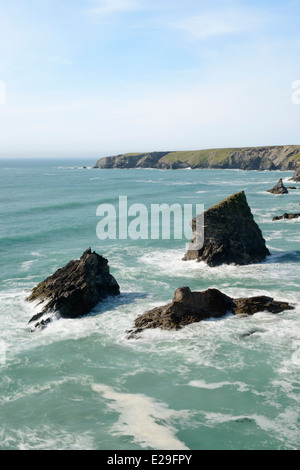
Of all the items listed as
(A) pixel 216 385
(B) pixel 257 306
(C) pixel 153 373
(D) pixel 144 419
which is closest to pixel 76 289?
(C) pixel 153 373

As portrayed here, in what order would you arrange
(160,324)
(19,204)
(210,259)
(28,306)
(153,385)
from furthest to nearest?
1. (19,204)
2. (210,259)
3. (28,306)
4. (160,324)
5. (153,385)

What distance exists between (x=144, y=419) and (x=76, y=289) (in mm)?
15360

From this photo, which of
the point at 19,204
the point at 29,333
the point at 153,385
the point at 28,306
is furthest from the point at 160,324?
the point at 19,204

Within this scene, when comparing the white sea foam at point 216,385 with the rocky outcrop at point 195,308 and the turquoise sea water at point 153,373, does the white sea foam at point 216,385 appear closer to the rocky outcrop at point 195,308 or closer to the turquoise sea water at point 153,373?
the turquoise sea water at point 153,373

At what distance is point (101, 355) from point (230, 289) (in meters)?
14.9

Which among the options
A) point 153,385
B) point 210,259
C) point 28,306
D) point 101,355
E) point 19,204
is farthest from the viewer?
point 19,204

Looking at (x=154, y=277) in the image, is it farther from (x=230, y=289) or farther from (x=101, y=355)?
(x=101, y=355)

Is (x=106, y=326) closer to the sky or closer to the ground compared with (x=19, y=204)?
closer to the ground

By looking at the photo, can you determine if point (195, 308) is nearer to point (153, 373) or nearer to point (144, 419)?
point (153, 373)

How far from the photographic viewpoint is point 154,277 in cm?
4022

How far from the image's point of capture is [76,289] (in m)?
32.0

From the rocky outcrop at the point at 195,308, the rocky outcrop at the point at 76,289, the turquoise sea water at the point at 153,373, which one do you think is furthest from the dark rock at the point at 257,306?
the rocky outcrop at the point at 76,289

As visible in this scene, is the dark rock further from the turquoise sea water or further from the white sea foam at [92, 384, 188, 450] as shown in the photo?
the white sea foam at [92, 384, 188, 450]

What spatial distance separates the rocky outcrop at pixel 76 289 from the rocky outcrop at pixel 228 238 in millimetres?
12568
